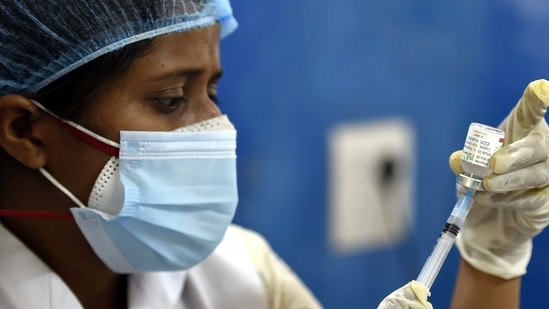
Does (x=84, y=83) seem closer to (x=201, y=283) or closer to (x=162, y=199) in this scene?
(x=162, y=199)

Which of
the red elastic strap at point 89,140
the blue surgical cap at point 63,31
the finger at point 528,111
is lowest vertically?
the red elastic strap at point 89,140

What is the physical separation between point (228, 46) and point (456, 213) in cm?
99

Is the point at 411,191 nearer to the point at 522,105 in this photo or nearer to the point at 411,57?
the point at 411,57

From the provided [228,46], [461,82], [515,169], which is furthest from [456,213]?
[461,82]

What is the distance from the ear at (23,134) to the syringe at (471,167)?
0.59 metres

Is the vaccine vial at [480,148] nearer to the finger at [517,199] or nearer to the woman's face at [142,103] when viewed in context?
the finger at [517,199]

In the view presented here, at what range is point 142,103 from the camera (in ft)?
3.66

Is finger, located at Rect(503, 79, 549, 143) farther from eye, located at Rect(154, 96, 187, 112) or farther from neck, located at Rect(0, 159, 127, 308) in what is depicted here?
neck, located at Rect(0, 159, 127, 308)

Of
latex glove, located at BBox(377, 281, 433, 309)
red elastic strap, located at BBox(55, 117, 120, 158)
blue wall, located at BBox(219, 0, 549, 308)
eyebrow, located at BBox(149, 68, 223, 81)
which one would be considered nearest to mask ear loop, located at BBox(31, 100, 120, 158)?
red elastic strap, located at BBox(55, 117, 120, 158)

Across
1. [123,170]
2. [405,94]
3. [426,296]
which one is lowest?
[426,296]

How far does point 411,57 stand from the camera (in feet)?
7.00

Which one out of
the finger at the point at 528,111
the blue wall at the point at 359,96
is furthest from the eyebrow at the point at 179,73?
the blue wall at the point at 359,96

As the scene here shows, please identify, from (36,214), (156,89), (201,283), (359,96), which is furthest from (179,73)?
(359,96)

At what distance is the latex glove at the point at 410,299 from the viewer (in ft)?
3.02
